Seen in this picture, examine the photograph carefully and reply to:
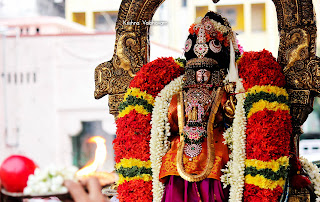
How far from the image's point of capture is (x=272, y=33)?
32.6 feet

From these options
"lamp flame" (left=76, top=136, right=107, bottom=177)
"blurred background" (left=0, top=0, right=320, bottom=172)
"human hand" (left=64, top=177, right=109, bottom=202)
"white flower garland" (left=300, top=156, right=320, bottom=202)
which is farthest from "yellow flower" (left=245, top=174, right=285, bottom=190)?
"blurred background" (left=0, top=0, right=320, bottom=172)

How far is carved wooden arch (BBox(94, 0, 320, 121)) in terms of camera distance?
379 cm

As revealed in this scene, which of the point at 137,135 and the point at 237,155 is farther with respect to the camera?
the point at 137,135

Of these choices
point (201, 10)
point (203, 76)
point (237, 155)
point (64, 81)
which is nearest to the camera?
point (237, 155)

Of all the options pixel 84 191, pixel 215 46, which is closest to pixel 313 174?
pixel 215 46

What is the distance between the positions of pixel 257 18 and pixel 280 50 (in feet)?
21.5

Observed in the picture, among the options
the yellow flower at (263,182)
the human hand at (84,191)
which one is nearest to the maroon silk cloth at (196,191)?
the yellow flower at (263,182)

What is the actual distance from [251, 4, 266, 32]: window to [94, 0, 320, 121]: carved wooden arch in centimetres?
629

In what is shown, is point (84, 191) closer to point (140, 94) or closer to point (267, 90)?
point (267, 90)

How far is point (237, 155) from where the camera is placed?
354 centimetres

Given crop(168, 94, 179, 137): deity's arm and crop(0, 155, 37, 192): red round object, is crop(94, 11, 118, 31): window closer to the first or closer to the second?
crop(168, 94, 179, 137): deity's arm

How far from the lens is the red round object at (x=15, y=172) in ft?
3.25

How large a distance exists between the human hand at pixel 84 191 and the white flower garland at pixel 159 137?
9.08 feet

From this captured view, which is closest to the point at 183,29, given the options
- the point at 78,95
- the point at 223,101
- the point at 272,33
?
the point at 272,33
